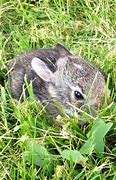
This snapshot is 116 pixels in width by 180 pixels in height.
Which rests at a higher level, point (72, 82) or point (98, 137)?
point (72, 82)

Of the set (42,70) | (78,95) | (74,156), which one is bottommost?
(74,156)

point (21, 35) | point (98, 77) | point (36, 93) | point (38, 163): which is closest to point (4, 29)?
point (21, 35)

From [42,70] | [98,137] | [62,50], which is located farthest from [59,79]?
[98,137]

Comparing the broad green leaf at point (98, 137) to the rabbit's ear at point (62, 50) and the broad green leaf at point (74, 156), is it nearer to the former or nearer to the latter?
the broad green leaf at point (74, 156)

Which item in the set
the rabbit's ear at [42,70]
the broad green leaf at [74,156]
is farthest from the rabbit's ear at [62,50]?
the broad green leaf at [74,156]

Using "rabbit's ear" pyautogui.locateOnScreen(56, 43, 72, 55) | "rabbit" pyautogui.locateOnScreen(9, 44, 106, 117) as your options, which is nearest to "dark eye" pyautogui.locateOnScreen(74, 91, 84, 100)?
"rabbit" pyautogui.locateOnScreen(9, 44, 106, 117)

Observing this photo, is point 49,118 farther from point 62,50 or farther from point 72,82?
point 62,50

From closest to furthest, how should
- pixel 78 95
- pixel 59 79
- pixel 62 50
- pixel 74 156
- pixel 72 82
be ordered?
pixel 74 156 < pixel 78 95 < pixel 72 82 < pixel 59 79 < pixel 62 50
